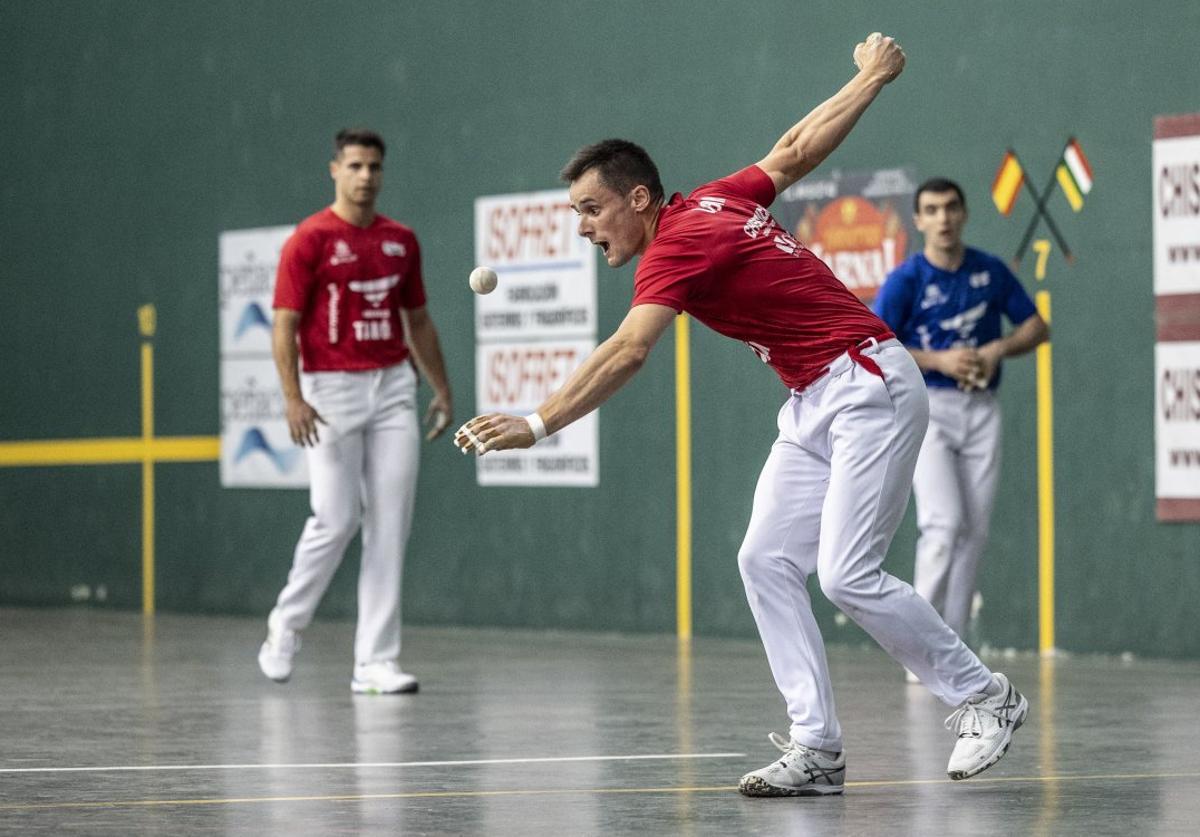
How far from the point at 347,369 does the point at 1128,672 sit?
3486 millimetres

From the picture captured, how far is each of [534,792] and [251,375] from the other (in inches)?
327

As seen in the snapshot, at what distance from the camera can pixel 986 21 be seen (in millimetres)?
11109

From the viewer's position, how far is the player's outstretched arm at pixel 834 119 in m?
6.49

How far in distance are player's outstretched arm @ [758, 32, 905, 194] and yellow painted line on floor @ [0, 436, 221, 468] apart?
28.1ft

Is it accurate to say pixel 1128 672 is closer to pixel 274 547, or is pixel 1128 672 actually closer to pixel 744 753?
pixel 744 753

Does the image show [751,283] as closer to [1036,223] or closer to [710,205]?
[710,205]

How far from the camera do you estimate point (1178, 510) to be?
34.3 feet

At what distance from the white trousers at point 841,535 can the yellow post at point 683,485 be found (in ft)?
19.4

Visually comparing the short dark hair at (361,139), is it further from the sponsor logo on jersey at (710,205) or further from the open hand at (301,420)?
the sponsor logo on jersey at (710,205)

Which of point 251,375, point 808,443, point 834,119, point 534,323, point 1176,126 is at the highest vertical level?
point 1176,126

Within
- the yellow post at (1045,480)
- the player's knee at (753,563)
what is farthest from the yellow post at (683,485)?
the player's knee at (753,563)

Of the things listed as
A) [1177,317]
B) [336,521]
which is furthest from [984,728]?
[1177,317]

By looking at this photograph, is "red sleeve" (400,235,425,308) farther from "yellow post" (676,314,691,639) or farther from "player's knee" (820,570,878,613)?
"player's knee" (820,570,878,613)

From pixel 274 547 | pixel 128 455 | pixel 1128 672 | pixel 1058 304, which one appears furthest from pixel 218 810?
pixel 128 455
